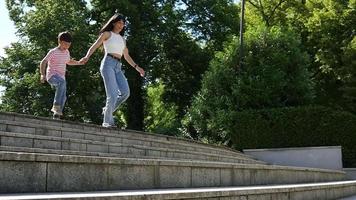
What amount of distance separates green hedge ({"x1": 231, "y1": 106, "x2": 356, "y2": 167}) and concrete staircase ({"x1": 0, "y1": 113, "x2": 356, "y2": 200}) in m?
9.87

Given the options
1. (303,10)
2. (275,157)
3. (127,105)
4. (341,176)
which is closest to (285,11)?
(303,10)

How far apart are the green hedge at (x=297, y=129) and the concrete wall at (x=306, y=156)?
3.70 feet

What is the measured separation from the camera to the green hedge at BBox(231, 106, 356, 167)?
63.9 feet

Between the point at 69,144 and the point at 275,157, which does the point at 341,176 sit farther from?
the point at 69,144

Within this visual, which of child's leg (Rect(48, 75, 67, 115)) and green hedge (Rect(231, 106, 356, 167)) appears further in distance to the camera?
green hedge (Rect(231, 106, 356, 167))

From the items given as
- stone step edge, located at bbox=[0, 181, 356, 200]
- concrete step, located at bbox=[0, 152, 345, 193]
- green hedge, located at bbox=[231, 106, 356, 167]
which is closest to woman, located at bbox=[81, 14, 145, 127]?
→ concrete step, located at bbox=[0, 152, 345, 193]

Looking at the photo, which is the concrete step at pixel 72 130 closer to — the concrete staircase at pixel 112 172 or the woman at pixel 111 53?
the concrete staircase at pixel 112 172

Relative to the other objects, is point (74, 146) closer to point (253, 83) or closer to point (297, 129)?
point (297, 129)

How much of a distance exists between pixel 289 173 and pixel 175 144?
2.82 metres

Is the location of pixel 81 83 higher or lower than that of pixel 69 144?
higher

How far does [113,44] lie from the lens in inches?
363

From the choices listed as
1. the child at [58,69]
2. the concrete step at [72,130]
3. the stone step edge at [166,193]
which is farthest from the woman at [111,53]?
the stone step edge at [166,193]

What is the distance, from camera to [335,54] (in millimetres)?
27641

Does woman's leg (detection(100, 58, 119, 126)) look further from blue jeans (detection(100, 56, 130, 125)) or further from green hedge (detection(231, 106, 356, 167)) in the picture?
green hedge (detection(231, 106, 356, 167))
